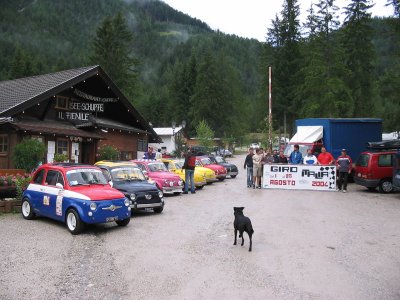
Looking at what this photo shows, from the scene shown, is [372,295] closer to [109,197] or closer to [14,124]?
[109,197]

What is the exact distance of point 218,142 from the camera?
71.7m

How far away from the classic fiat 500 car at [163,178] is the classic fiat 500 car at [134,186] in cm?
289

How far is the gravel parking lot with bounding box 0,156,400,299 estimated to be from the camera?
583 centimetres

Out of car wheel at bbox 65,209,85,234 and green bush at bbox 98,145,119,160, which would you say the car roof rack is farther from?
green bush at bbox 98,145,119,160

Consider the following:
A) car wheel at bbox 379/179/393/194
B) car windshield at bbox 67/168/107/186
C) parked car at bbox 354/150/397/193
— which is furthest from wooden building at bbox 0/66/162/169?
car wheel at bbox 379/179/393/194

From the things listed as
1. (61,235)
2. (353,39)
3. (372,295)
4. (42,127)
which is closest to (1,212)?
(61,235)

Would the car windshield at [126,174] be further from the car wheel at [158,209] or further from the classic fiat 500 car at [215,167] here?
the classic fiat 500 car at [215,167]

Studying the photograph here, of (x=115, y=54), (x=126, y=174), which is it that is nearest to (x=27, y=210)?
(x=126, y=174)

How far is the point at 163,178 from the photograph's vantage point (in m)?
16.8

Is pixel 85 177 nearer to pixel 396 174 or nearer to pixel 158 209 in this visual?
pixel 158 209

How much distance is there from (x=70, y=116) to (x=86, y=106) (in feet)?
4.44

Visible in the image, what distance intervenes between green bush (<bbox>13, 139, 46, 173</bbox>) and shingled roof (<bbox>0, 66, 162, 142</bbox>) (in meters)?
2.28

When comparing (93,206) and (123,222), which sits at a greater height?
(93,206)

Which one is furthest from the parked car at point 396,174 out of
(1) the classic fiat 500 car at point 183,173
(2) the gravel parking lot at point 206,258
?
(1) the classic fiat 500 car at point 183,173
